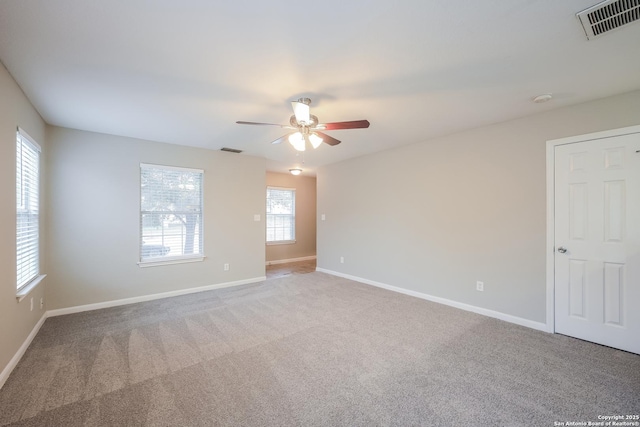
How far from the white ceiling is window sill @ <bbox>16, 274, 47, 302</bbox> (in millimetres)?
1887

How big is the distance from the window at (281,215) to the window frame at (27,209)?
4271mm

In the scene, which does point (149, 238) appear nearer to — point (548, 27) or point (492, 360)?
point (492, 360)

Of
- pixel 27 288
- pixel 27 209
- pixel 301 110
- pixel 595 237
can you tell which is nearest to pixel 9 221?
pixel 27 209

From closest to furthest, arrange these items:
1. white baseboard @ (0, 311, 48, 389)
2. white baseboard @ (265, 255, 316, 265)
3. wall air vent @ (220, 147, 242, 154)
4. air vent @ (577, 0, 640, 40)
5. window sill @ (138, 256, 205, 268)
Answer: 1. air vent @ (577, 0, 640, 40)
2. white baseboard @ (0, 311, 48, 389)
3. window sill @ (138, 256, 205, 268)
4. wall air vent @ (220, 147, 242, 154)
5. white baseboard @ (265, 255, 316, 265)

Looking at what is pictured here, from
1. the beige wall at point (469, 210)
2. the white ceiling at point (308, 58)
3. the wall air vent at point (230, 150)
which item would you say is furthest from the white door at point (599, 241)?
the wall air vent at point (230, 150)

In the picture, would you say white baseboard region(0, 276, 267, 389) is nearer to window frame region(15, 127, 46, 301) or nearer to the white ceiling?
window frame region(15, 127, 46, 301)

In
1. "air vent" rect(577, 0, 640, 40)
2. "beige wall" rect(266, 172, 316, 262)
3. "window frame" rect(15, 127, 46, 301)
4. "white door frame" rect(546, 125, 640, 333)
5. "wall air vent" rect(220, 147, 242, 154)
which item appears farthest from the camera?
"beige wall" rect(266, 172, 316, 262)

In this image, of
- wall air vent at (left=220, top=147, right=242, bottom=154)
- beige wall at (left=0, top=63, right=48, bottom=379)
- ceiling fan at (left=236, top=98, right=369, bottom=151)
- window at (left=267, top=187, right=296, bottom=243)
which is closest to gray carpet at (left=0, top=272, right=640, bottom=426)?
beige wall at (left=0, top=63, right=48, bottom=379)

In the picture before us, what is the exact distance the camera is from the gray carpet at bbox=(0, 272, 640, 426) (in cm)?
171

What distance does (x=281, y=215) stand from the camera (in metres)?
7.14

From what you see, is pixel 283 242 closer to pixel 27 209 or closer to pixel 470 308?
pixel 470 308

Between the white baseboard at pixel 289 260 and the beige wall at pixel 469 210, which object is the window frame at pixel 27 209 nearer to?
the white baseboard at pixel 289 260

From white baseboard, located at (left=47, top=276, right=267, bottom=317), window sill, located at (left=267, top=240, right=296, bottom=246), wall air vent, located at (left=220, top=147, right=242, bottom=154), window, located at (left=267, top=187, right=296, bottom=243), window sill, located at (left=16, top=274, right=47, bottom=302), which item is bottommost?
white baseboard, located at (left=47, top=276, right=267, bottom=317)

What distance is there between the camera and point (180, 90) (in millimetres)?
2430
